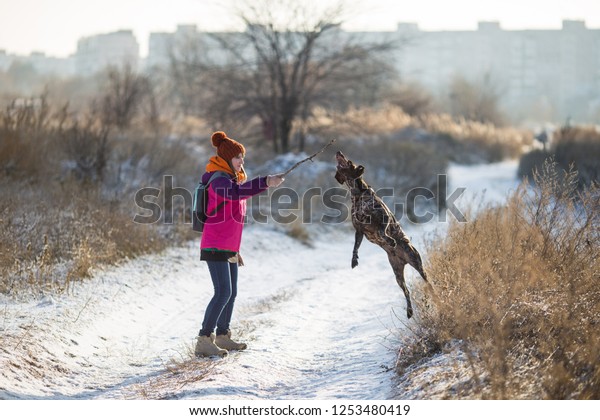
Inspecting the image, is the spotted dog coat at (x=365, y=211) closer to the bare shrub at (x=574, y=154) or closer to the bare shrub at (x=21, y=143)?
the bare shrub at (x=21, y=143)

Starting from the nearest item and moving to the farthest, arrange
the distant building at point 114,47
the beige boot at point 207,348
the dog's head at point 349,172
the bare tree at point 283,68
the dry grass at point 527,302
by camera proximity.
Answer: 1. the dry grass at point 527,302
2. the dog's head at point 349,172
3. the beige boot at point 207,348
4. the bare tree at point 283,68
5. the distant building at point 114,47

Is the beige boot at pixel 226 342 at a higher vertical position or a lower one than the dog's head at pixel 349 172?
lower

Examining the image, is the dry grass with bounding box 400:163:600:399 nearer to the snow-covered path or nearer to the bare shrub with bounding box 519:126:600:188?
the snow-covered path

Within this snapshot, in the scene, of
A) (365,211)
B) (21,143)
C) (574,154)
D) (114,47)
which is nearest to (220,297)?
(365,211)

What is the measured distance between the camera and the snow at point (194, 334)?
5.38 metres

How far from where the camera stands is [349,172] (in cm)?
532

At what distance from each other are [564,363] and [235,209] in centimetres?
266

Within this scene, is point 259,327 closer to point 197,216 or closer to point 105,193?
point 197,216

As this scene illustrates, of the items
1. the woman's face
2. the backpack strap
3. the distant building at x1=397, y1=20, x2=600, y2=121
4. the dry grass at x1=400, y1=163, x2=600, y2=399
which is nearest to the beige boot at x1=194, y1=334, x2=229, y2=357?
the backpack strap

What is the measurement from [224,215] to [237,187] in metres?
0.27

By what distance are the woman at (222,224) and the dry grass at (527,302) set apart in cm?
156

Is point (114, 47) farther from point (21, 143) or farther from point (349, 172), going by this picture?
point (349, 172)

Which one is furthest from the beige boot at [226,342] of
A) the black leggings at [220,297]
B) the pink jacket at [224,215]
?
the pink jacket at [224,215]

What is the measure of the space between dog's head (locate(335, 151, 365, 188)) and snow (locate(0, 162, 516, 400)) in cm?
124
